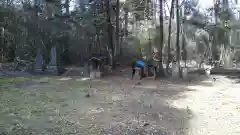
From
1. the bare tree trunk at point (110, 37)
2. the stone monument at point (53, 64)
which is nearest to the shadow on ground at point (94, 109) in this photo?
the stone monument at point (53, 64)

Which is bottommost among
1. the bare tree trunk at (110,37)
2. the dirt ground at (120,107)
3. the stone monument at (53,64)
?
the dirt ground at (120,107)

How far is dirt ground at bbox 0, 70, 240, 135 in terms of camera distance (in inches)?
151

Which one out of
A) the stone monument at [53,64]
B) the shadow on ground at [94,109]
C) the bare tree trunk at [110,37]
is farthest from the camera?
the bare tree trunk at [110,37]

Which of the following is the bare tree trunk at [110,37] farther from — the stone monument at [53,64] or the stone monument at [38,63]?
the stone monument at [38,63]

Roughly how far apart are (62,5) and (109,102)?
6246 millimetres

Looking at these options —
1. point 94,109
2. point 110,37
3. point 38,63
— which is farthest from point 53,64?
point 94,109

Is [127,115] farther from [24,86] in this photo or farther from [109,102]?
[24,86]

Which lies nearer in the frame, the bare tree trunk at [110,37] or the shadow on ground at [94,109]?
the shadow on ground at [94,109]

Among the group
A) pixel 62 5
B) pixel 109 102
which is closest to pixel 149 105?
pixel 109 102

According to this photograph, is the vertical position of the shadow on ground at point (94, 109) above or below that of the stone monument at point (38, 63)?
below

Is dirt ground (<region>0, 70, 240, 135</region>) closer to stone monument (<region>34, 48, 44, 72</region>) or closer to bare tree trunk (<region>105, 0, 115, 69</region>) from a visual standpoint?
stone monument (<region>34, 48, 44, 72</region>)

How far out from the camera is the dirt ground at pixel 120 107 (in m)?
3.85

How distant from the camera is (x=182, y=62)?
9.09 m

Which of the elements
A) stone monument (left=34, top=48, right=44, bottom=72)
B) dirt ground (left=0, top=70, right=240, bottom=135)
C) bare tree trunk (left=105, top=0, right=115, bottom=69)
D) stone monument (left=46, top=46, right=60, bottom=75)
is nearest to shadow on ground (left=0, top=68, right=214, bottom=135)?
dirt ground (left=0, top=70, right=240, bottom=135)
